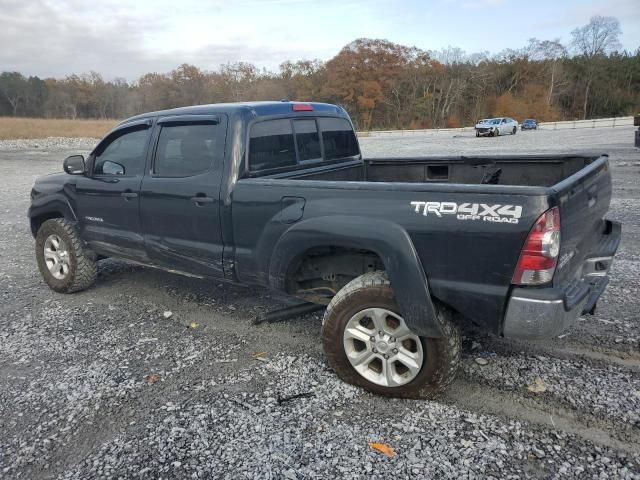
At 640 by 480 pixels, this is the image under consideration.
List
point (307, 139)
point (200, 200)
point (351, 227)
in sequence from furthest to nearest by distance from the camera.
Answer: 1. point (307, 139)
2. point (200, 200)
3. point (351, 227)

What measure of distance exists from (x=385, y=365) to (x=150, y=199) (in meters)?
2.48

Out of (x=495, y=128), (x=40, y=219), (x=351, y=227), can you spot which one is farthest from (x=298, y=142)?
(x=495, y=128)

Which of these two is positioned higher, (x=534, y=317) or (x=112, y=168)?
(x=112, y=168)

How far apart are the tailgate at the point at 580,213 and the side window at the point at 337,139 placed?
7.36 feet

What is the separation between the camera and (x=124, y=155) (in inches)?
184

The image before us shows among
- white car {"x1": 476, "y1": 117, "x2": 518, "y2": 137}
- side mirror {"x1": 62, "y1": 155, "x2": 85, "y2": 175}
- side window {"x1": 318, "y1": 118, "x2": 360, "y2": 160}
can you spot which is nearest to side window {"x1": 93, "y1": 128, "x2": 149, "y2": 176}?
side mirror {"x1": 62, "y1": 155, "x2": 85, "y2": 175}

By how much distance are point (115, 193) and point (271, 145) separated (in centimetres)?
164

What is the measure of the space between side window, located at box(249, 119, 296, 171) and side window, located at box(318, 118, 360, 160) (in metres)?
0.50

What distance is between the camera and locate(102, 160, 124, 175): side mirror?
4.66m

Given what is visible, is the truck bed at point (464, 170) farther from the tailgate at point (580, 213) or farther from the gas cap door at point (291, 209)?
the gas cap door at point (291, 209)

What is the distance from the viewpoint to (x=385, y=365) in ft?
10.5

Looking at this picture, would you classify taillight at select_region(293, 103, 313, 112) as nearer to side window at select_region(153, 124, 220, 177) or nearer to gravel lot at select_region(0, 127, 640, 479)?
side window at select_region(153, 124, 220, 177)

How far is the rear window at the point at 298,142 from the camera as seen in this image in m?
3.93

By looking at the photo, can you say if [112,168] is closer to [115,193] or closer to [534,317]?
[115,193]
